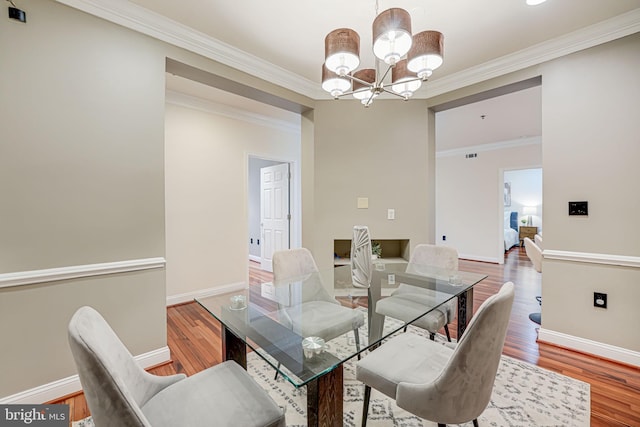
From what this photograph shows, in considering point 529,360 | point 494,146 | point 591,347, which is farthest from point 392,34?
point 494,146

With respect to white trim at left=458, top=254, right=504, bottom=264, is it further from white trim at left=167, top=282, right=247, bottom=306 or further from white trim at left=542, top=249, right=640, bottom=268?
white trim at left=167, top=282, right=247, bottom=306

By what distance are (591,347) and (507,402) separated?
47.4 inches

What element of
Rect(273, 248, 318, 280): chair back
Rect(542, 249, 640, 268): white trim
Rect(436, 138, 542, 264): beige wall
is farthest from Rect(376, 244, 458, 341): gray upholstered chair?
Rect(436, 138, 542, 264): beige wall

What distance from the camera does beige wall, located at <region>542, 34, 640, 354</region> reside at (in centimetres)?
206

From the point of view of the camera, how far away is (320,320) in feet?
5.29

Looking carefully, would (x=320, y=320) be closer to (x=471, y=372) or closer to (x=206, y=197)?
(x=471, y=372)

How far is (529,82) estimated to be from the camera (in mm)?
2568

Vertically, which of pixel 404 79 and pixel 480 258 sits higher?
pixel 404 79

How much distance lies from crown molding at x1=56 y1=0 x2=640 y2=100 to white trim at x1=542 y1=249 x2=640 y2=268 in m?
1.71

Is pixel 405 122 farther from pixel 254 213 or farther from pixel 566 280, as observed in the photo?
pixel 254 213

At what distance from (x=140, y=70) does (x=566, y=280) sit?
3.89 meters

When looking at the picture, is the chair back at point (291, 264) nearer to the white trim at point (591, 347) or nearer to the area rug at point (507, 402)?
the area rug at point (507, 402)

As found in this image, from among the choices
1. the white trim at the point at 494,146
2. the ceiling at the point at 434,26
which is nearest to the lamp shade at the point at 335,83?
the ceiling at the point at 434,26

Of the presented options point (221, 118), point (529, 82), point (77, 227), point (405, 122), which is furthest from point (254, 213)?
point (529, 82)
